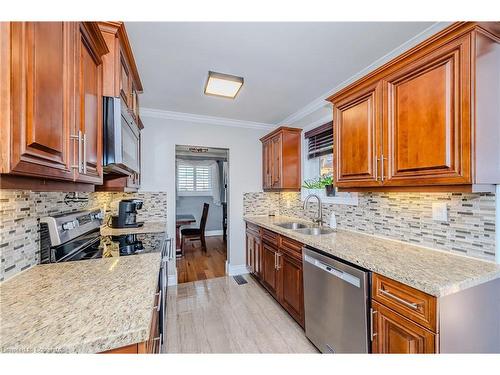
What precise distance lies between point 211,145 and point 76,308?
2.86 metres

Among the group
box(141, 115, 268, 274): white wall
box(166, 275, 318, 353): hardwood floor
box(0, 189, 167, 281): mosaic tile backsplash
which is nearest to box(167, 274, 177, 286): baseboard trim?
box(166, 275, 318, 353): hardwood floor

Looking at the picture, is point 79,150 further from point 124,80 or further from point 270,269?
point 270,269

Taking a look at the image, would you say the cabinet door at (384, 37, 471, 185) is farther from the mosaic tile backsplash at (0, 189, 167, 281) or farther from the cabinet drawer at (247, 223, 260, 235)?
the mosaic tile backsplash at (0, 189, 167, 281)

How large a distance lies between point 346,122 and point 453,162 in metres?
0.87

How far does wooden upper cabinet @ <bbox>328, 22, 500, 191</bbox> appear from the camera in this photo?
3.72 feet

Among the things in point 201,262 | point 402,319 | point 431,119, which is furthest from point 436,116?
point 201,262

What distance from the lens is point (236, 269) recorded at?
3570mm

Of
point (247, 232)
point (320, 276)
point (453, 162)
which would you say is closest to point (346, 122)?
point (453, 162)

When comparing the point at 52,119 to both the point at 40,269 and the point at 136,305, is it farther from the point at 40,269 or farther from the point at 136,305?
the point at 40,269

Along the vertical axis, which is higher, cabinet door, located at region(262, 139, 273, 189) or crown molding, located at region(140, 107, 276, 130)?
crown molding, located at region(140, 107, 276, 130)

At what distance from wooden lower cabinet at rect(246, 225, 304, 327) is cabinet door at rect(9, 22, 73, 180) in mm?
1861

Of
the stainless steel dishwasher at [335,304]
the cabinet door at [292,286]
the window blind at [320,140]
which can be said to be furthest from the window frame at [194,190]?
the stainless steel dishwasher at [335,304]

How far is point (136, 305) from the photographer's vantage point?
854mm

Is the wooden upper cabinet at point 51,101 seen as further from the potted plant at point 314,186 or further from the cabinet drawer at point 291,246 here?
the potted plant at point 314,186
